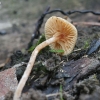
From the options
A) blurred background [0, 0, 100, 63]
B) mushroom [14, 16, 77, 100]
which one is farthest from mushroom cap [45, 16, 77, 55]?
blurred background [0, 0, 100, 63]

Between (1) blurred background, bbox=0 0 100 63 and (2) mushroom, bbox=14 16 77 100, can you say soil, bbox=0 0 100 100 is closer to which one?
(2) mushroom, bbox=14 16 77 100

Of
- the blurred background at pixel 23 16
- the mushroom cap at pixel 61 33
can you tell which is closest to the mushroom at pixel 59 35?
the mushroom cap at pixel 61 33

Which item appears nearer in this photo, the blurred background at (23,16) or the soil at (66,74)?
the soil at (66,74)

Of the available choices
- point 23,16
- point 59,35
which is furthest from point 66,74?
point 23,16

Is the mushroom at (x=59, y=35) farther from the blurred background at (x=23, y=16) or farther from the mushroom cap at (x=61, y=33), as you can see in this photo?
the blurred background at (x=23, y=16)

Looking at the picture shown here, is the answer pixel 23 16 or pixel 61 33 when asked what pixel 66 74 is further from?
pixel 23 16

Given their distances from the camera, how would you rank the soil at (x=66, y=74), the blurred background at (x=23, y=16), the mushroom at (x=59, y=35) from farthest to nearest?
the blurred background at (x=23, y=16) → the mushroom at (x=59, y=35) → the soil at (x=66, y=74)
